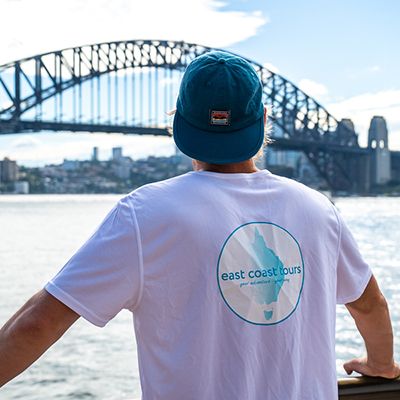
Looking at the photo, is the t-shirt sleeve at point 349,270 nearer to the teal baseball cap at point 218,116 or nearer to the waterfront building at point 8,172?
→ the teal baseball cap at point 218,116

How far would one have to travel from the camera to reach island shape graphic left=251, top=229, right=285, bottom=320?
959mm

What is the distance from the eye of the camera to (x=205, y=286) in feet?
3.06

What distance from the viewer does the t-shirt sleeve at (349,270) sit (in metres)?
1.09

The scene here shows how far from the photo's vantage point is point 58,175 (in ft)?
224

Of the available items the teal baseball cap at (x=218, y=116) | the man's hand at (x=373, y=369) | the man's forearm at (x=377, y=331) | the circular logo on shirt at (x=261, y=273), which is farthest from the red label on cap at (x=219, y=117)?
the man's hand at (x=373, y=369)

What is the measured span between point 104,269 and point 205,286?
0.13 metres

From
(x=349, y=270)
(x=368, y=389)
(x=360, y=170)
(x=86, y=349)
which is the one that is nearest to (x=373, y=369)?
(x=368, y=389)

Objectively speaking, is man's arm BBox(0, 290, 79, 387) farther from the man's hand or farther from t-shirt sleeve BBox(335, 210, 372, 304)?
the man's hand

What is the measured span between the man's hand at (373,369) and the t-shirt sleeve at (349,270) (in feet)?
0.83

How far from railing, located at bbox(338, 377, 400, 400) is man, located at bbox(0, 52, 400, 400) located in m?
0.37

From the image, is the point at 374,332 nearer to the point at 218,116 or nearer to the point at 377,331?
the point at 377,331

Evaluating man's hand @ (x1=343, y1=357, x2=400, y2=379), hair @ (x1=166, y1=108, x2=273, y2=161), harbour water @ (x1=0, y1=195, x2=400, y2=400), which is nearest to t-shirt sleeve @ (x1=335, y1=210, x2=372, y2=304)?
hair @ (x1=166, y1=108, x2=273, y2=161)

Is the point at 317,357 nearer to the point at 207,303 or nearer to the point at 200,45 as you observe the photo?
the point at 207,303

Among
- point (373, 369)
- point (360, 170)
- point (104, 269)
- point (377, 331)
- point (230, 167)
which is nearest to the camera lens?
point (104, 269)
